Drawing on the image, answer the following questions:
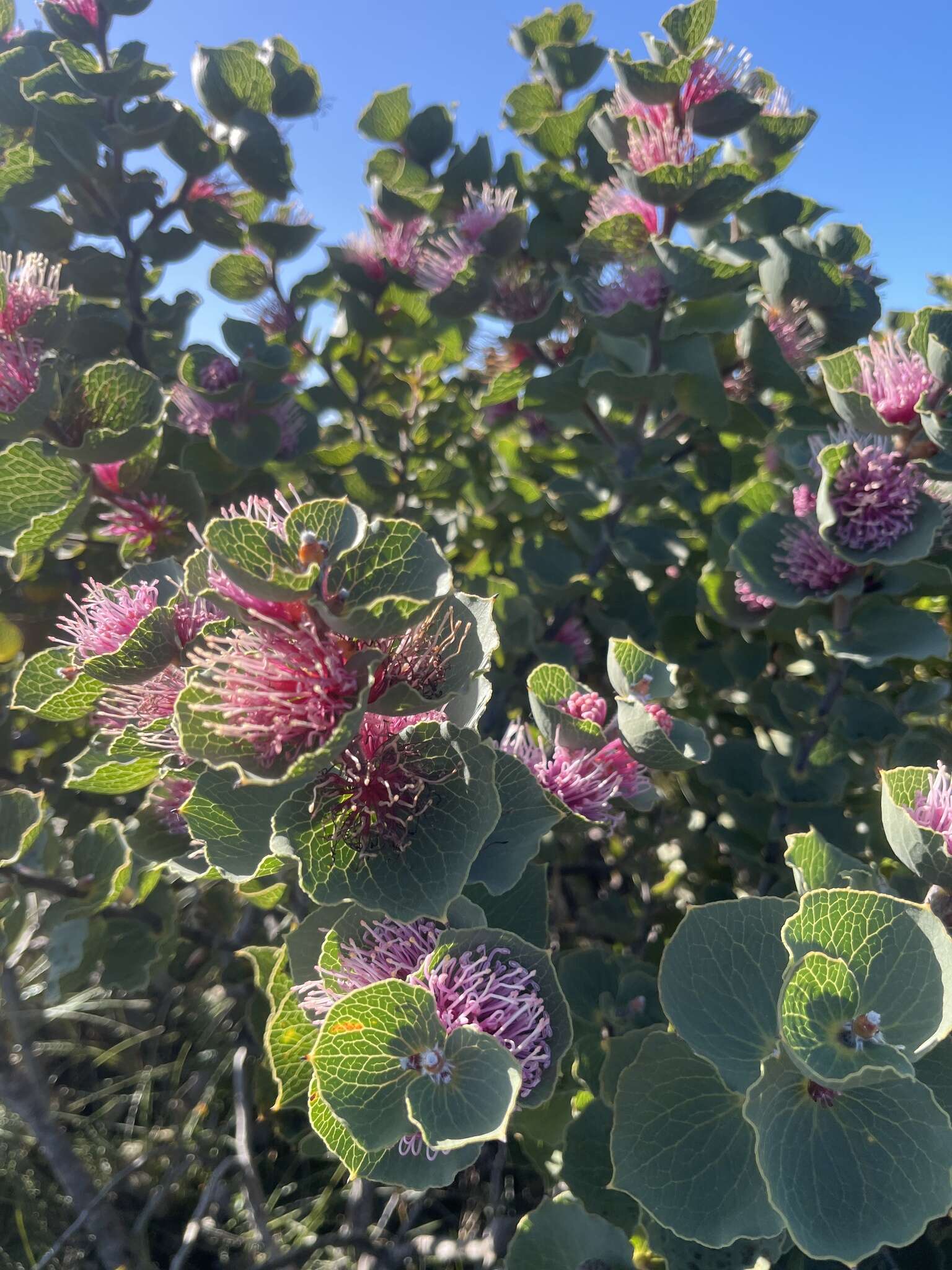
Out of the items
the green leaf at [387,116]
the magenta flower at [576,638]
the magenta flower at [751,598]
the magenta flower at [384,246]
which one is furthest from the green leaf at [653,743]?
the green leaf at [387,116]

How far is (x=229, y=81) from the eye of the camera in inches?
72.4

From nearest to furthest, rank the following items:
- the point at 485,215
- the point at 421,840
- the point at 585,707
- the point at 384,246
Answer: the point at 421,840, the point at 585,707, the point at 485,215, the point at 384,246

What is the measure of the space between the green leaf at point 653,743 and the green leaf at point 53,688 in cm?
68

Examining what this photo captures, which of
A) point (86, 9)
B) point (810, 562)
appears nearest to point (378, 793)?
point (810, 562)

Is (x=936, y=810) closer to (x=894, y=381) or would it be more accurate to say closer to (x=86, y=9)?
(x=894, y=381)

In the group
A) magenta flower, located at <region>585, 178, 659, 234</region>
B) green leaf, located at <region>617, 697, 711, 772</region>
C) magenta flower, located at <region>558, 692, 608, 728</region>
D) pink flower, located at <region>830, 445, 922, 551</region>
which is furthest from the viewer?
magenta flower, located at <region>585, 178, 659, 234</region>

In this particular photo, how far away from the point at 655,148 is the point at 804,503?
76cm

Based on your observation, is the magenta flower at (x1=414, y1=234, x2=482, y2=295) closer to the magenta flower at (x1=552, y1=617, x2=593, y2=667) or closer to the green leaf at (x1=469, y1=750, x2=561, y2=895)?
the magenta flower at (x1=552, y1=617, x2=593, y2=667)

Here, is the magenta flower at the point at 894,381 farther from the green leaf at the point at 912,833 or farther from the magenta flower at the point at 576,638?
the magenta flower at the point at 576,638

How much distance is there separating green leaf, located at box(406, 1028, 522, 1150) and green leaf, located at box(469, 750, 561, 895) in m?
0.17

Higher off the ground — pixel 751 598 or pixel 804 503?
pixel 804 503

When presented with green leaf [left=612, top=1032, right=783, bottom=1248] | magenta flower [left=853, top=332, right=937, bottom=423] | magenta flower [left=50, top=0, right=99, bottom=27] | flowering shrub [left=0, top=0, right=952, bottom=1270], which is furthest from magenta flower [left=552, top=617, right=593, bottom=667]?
magenta flower [left=50, top=0, right=99, bottom=27]

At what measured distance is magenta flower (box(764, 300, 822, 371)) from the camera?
1.73 metres

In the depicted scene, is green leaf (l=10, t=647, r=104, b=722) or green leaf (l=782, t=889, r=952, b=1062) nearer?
green leaf (l=782, t=889, r=952, b=1062)
